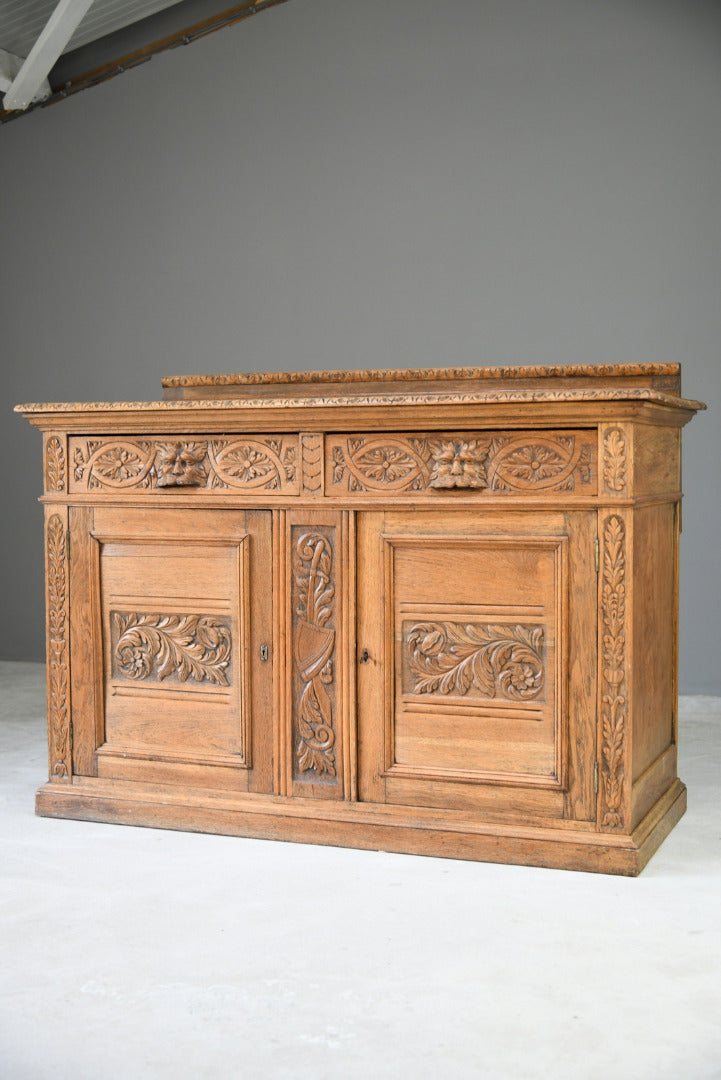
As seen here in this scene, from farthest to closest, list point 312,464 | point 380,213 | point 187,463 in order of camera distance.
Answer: point 380,213
point 187,463
point 312,464

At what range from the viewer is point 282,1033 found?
5.97 ft

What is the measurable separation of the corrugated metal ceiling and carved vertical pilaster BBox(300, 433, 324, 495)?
11.9ft

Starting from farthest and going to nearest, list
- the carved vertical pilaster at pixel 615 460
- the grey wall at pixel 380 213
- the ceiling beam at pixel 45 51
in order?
the ceiling beam at pixel 45 51 → the grey wall at pixel 380 213 → the carved vertical pilaster at pixel 615 460

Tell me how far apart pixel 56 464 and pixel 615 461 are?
1483 mm

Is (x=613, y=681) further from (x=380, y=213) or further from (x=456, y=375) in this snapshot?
(x=380, y=213)

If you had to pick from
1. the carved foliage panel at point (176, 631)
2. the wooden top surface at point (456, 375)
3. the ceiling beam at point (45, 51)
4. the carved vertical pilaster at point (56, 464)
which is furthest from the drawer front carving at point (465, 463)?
the ceiling beam at point (45, 51)

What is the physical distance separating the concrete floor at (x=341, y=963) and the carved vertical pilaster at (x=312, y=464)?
0.89 m

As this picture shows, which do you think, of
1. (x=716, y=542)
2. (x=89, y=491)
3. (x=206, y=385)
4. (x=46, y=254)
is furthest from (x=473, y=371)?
(x=46, y=254)

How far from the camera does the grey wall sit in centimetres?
470

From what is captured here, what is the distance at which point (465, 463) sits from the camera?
105 inches

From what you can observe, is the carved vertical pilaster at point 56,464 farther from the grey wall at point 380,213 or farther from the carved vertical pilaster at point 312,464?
the grey wall at point 380,213

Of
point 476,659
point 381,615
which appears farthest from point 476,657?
point 381,615

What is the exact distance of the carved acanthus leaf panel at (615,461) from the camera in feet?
8.34

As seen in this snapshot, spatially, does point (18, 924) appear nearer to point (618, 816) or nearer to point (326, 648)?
point (326, 648)
